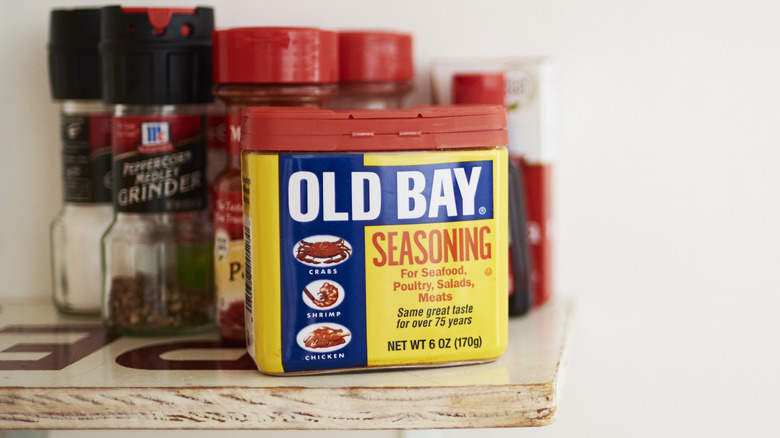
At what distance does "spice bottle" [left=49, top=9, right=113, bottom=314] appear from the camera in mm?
784

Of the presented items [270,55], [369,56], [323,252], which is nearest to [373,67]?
[369,56]

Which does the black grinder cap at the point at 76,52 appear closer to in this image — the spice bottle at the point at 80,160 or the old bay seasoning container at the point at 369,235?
the spice bottle at the point at 80,160

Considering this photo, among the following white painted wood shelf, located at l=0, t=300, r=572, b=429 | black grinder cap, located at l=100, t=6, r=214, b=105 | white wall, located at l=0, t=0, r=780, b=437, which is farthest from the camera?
white wall, located at l=0, t=0, r=780, b=437

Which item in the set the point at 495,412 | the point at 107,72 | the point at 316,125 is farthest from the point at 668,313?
the point at 107,72

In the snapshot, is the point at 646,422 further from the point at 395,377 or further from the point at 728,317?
the point at 395,377

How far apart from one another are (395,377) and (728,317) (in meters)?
0.42

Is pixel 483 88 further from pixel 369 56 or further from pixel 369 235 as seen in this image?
pixel 369 235

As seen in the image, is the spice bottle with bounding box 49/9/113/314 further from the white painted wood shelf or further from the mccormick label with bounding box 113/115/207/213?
the white painted wood shelf

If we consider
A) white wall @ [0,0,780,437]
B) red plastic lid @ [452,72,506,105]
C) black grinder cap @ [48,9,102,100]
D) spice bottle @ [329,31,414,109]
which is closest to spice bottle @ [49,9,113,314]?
black grinder cap @ [48,9,102,100]

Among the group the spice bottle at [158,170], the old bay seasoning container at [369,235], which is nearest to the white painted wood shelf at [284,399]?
the old bay seasoning container at [369,235]

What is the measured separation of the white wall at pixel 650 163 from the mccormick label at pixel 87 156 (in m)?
0.11

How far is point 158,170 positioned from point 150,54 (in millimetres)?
95

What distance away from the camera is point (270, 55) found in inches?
25.7

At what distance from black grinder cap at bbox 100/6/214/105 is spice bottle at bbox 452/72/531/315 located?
0.76 feet
